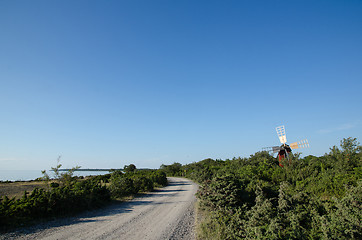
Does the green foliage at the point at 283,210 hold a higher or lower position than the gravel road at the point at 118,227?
higher

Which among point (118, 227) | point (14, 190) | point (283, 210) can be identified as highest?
point (283, 210)

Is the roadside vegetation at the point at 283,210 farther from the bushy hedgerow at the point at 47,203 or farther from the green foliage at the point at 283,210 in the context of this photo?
the bushy hedgerow at the point at 47,203

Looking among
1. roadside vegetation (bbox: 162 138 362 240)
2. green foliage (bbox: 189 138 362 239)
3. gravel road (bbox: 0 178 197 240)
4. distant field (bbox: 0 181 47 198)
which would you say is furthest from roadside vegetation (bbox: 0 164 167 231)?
green foliage (bbox: 189 138 362 239)

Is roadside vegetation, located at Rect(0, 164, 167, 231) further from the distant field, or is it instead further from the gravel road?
the distant field

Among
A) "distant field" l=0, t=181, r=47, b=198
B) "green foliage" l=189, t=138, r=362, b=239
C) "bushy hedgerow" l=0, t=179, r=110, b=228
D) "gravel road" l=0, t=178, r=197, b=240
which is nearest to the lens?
"green foliage" l=189, t=138, r=362, b=239

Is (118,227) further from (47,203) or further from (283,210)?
(283,210)

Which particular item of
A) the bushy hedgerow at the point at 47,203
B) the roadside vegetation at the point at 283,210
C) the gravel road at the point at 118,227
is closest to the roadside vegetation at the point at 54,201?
the bushy hedgerow at the point at 47,203

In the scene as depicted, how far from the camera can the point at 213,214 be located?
7.52 m

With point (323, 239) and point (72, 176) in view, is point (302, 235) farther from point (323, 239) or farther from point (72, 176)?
point (72, 176)

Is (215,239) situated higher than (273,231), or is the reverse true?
(273,231)

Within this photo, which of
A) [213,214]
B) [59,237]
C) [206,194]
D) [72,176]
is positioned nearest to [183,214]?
[206,194]

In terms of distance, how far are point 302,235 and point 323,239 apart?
18.0 inches

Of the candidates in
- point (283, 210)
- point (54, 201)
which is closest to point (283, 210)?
point (283, 210)

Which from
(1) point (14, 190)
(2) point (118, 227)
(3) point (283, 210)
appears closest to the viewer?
(3) point (283, 210)
